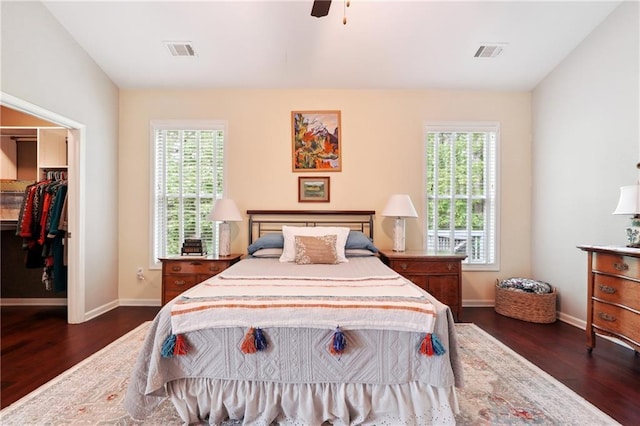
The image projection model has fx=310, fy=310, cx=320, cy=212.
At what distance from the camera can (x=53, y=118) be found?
3.14 meters

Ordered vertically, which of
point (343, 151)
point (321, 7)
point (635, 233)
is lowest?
point (635, 233)

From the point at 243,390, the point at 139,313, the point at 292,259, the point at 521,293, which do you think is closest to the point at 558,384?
the point at 521,293

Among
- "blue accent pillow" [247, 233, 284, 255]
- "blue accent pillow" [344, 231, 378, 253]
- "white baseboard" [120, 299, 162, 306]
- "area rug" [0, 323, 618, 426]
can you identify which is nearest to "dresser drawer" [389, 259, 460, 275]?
"blue accent pillow" [344, 231, 378, 253]

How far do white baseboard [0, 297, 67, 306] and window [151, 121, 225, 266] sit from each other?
4.65 ft

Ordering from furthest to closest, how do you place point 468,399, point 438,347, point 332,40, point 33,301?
point 33,301 < point 332,40 < point 468,399 < point 438,347

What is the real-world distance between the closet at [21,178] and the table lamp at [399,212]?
412 centimetres

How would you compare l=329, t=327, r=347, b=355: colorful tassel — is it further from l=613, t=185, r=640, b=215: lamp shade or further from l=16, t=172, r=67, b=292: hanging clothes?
l=16, t=172, r=67, b=292: hanging clothes

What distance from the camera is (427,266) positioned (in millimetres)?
3549

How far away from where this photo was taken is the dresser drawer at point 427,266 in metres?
3.55

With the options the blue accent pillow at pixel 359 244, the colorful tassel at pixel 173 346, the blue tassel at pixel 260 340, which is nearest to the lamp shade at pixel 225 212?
the blue accent pillow at pixel 359 244

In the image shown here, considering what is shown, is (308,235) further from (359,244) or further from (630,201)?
(630,201)

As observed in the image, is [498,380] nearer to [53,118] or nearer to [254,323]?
[254,323]

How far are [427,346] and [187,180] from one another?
3687 mm

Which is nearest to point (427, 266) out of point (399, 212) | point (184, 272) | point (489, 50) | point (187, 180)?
point (399, 212)
